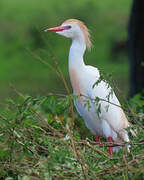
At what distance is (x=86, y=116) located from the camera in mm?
4047

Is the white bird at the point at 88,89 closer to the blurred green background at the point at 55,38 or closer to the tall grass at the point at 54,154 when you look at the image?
the tall grass at the point at 54,154

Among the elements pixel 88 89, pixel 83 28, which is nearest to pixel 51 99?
pixel 88 89

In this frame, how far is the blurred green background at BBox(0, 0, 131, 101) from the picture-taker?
1181 centimetres

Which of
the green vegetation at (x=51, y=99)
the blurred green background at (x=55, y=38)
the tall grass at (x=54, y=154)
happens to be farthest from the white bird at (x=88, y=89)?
the blurred green background at (x=55, y=38)

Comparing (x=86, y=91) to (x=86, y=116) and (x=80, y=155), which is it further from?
(x=80, y=155)

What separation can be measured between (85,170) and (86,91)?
1.57 m

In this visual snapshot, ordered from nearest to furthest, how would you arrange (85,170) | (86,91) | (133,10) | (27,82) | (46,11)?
(85,170), (86,91), (133,10), (27,82), (46,11)

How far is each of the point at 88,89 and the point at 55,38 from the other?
7703mm

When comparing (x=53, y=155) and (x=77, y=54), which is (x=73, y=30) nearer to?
(x=77, y=54)

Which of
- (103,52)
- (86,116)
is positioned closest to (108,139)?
(86,116)

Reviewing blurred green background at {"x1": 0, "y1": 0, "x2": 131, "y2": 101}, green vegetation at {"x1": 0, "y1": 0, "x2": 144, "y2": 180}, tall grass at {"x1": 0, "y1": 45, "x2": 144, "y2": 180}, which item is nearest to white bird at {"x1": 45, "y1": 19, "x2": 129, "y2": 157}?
green vegetation at {"x1": 0, "y1": 0, "x2": 144, "y2": 180}

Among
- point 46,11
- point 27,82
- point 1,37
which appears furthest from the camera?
point 46,11

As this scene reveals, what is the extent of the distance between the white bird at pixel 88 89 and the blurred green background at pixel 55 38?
244 inches

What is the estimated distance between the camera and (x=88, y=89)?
13.0 feet
